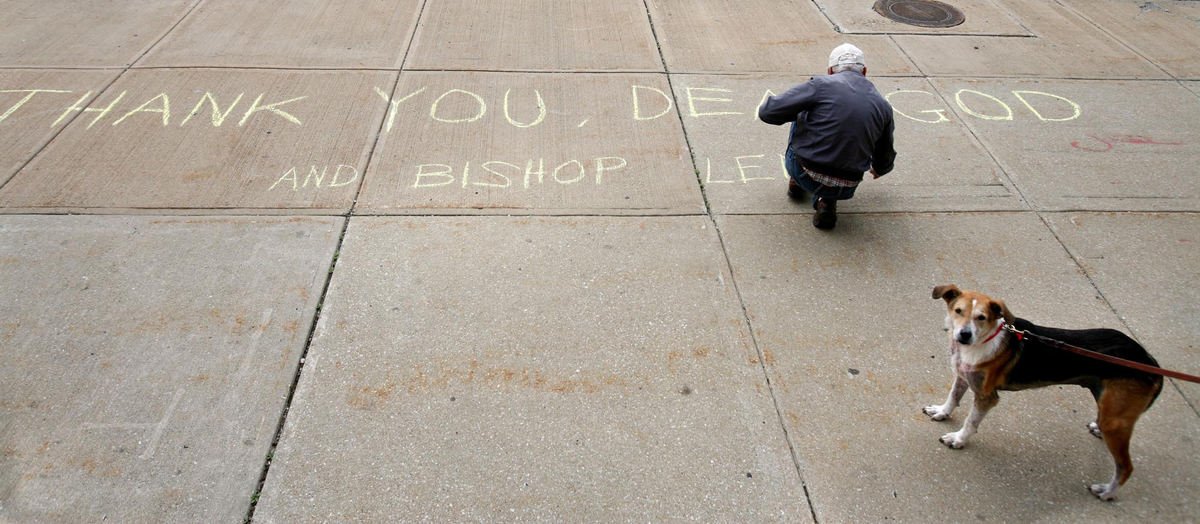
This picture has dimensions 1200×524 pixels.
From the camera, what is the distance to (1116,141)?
5215 mm

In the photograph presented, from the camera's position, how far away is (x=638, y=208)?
4430 millimetres

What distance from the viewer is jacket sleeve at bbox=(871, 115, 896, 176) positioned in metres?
4.19

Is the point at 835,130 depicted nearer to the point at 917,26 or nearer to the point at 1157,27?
the point at 917,26

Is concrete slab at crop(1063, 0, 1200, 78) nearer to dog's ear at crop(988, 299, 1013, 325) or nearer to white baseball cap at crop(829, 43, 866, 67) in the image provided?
white baseball cap at crop(829, 43, 866, 67)

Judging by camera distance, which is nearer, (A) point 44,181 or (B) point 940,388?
(B) point 940,388

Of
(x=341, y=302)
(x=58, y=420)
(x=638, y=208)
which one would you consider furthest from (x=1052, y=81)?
(x=58, y=420)

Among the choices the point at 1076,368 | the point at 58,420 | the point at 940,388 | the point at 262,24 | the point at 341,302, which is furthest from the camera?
the point at 262,24

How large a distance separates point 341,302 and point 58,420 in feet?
4.13

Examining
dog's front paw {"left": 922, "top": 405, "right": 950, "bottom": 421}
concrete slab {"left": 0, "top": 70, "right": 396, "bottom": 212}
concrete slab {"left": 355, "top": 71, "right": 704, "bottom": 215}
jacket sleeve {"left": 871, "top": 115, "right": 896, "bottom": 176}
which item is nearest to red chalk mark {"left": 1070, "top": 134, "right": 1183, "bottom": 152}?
jacket sleeve {"left": 871, "top": 115, "right": 896, "bottom": 176}

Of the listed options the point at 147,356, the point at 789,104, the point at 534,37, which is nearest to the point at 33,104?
the point at 147,356

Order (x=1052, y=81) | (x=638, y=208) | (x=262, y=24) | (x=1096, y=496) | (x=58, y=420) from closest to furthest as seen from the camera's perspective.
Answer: (x=1096, y=496) → (x=58, y=420) → (x=638, y=208) → (x=1052, y=81) → (x=262, y=24)

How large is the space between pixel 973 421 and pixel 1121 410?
0.51 m

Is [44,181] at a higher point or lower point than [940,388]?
higher

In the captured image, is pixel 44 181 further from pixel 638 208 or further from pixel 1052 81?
pixel 1052 81
